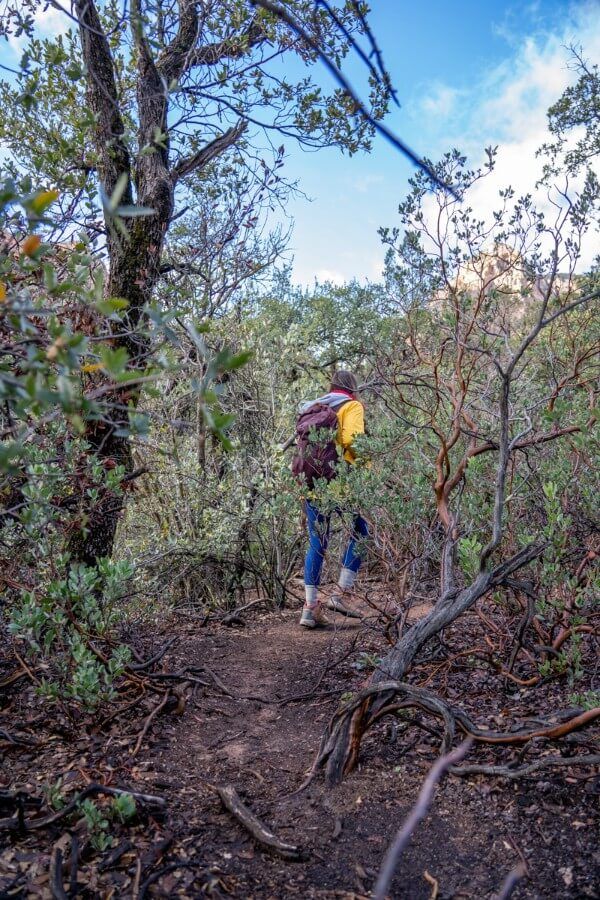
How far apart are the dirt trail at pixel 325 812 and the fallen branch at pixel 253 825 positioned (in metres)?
0.03

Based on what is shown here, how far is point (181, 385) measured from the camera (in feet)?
18.9

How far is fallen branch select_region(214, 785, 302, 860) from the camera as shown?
219 cm

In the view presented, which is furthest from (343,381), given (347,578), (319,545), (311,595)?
(311,595)

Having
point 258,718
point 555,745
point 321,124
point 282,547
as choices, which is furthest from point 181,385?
point 555,745

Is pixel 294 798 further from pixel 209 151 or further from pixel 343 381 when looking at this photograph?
pixel 209 151

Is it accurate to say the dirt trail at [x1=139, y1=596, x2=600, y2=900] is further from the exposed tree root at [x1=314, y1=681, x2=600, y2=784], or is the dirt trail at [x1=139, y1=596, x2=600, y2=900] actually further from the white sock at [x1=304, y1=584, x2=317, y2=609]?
the white sock at [x1=304, y1=584, x2=317, y2=609]

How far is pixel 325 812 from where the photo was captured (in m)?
2.45

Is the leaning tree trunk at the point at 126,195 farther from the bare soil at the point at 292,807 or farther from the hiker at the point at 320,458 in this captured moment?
the hiker at the point at 320,458

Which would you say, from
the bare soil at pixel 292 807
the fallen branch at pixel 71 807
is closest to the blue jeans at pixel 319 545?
the bare soil at pixel 292 807

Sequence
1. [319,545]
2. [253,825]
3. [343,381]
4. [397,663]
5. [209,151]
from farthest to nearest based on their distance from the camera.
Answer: [343,381], [319,545], [209,151], [397,663], [253,825]

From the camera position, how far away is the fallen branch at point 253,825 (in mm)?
2188

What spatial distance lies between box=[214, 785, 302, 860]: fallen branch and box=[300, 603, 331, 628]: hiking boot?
253 centimetres

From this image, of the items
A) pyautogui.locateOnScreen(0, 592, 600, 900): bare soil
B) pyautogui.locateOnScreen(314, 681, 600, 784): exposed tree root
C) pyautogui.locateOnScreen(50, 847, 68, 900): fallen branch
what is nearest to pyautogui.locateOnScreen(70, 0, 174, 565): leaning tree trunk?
pyautogui.locateOnScreen(0, 592, 600, 900): bare soil

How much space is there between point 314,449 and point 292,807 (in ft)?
9.72
